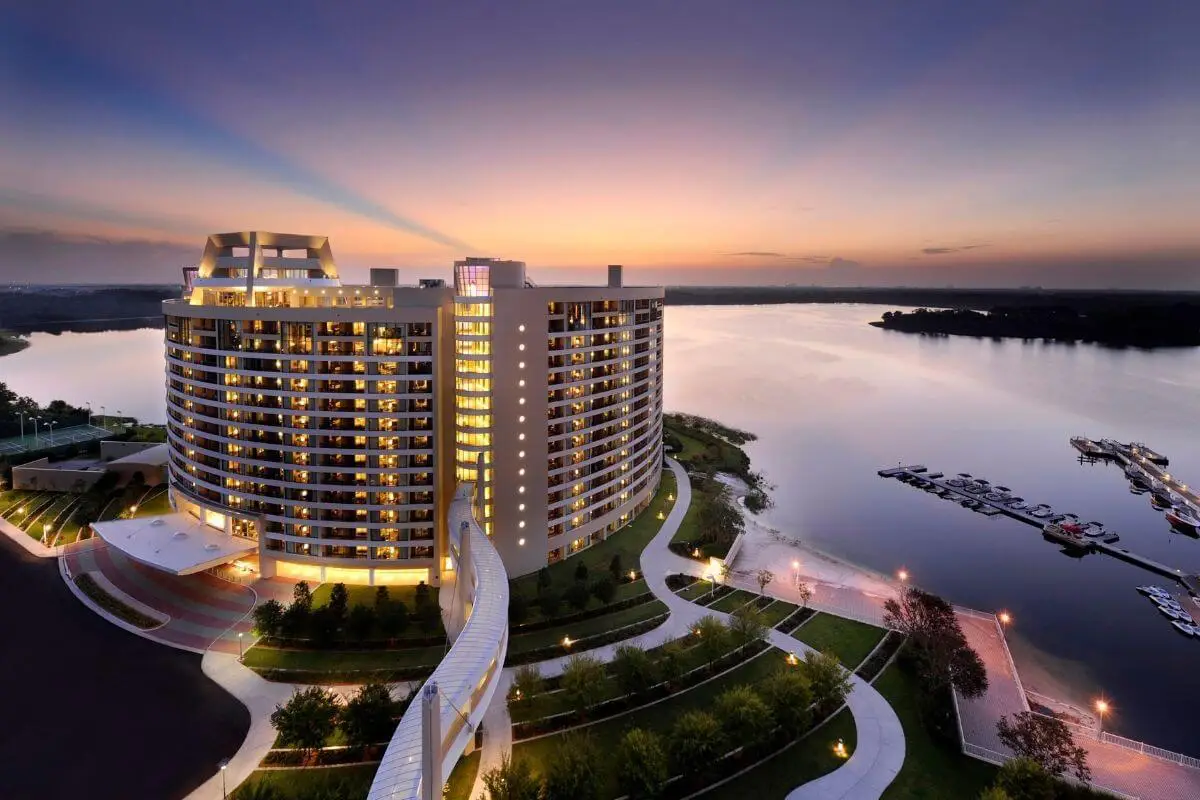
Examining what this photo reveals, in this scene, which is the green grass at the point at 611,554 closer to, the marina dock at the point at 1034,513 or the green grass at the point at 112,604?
the green grass at the point at 112,604

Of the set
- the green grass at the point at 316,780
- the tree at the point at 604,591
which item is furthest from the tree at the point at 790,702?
the green grass at the point at 316,780

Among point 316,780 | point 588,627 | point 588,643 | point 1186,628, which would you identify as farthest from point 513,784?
point 1186,628

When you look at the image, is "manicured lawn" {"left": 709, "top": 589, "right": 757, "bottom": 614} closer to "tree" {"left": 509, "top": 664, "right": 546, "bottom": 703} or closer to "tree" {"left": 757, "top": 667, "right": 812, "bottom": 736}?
"tree" {"left": 757, "top": 667, "right": 812, "bottom": 736}

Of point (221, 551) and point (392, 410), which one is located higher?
point (392, 410)

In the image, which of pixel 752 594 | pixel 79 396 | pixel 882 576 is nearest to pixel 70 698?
pixel 752 594

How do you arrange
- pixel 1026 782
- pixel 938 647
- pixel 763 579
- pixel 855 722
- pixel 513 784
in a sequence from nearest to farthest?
1. pixel 513 784
2. pixel 1026 782
3. pixel 855 722
4. pixel 938 647
5. pixel 763 579

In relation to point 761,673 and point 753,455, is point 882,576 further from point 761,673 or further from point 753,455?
point 753,455

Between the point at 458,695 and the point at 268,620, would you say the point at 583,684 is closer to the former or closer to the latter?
the point at 458,695
